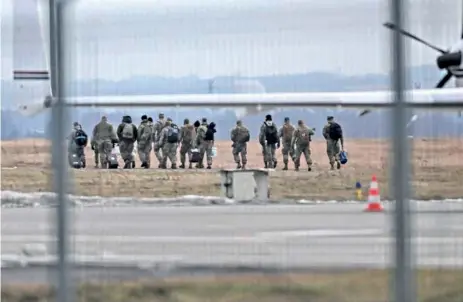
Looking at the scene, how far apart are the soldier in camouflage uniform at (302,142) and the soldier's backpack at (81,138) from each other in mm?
1076

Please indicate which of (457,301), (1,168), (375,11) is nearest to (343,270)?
(457,301)

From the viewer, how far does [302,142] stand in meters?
4.98

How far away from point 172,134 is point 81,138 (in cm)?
51

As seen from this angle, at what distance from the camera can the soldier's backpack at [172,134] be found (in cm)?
516

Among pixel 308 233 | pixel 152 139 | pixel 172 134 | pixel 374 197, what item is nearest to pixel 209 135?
pixel 172 134

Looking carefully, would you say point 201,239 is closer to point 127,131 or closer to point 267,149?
point 267,149

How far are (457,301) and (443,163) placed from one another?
2.36 ft

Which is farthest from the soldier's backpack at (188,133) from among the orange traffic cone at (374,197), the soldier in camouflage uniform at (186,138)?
the orange traffic cone at (374,197)

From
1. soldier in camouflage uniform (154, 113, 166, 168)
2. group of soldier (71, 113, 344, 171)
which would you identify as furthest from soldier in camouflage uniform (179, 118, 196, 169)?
soldier in camouflage uniform (154, 113, 166, 168)

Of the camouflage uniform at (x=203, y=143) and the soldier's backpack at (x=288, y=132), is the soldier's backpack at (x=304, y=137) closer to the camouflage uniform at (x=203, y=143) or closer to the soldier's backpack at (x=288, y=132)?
the soldier's backpack at (x=288, y=132)

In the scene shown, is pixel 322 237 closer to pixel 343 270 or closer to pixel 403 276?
pixel 343 270

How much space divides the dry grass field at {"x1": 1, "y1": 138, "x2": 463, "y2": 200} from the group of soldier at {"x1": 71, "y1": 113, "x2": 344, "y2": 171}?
0.05 meters

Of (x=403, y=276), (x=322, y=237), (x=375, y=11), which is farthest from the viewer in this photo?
(x=322, y=237)

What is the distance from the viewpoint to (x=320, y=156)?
16.3 ft
